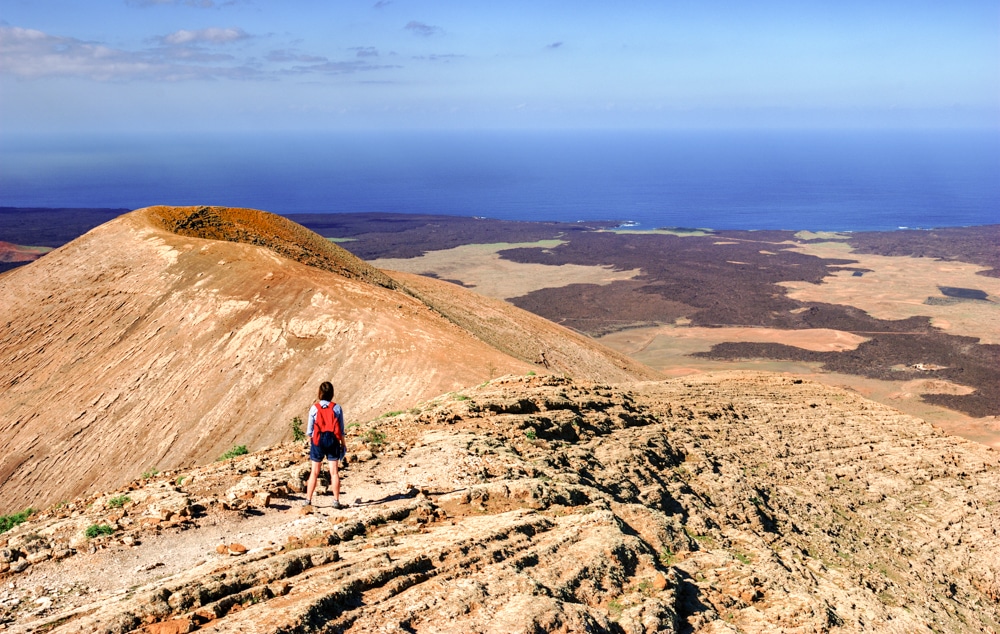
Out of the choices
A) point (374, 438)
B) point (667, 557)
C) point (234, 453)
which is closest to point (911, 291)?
point (667, 557)

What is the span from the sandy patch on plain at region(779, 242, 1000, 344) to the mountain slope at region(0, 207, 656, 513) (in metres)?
52.0

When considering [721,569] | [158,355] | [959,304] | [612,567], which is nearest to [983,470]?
[721,569]

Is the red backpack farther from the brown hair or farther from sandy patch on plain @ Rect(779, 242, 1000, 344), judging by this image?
sandy patch on plain @ Rect(779, 242, 1000, 344)

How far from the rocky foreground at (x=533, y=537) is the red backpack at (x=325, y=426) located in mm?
813

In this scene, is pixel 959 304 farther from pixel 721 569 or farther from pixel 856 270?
pixel 721 569

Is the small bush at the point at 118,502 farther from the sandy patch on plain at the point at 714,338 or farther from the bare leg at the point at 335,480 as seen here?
the sandy patch on plain at the point at 714,338

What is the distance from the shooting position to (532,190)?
191 m

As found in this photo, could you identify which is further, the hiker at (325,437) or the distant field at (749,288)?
the distant field at (749,288)

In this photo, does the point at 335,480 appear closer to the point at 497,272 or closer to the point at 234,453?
the point at 234,453

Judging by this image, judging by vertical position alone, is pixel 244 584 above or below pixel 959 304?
above

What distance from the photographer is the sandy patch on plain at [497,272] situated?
78.7 meters

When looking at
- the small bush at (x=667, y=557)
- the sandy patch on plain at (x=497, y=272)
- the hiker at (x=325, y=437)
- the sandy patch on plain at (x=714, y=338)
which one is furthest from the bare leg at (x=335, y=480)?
the sandy patch on plain at (x=497, y=272)

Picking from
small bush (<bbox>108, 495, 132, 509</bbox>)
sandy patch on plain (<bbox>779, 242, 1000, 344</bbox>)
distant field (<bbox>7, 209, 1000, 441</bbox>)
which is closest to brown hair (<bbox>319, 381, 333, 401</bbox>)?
small bush (<bbox>108, 495, 132, 509</bbox>)

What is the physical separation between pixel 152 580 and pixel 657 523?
645 cm
